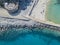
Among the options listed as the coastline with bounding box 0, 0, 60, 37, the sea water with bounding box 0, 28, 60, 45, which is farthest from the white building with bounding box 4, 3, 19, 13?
the sea water with bounding box 0, 28, 60, 45

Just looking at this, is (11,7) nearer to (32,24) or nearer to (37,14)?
(37,14)

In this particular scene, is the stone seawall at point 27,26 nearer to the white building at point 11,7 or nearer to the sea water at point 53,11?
the sea water at point 53,11

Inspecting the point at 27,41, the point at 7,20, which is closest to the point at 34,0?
the point at 7,20

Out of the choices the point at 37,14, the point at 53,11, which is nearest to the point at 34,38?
the point at 37,14

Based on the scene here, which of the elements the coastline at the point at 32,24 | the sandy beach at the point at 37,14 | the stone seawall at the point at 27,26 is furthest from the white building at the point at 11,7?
the stone seawall at the point at 27,26

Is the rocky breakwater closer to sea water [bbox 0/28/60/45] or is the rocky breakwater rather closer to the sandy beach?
sea water [bbox 0/28/60/45]

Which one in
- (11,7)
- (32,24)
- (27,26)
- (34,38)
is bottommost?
(34,38)

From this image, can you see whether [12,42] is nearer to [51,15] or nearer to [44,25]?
[44,25]
